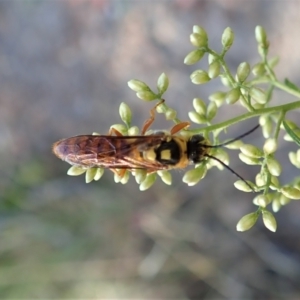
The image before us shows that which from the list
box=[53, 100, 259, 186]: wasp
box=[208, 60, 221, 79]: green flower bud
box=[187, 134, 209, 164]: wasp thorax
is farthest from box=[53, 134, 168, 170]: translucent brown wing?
box=[208, 60, 221, 79]: green flower bud

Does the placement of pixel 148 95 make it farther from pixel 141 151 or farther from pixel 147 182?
pixel 147 182

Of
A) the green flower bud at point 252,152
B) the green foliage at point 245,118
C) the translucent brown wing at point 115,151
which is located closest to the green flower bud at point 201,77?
the green foliage at point 245,118

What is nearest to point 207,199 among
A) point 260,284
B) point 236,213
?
point 236,213

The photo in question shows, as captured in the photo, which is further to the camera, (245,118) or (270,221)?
(270,221)

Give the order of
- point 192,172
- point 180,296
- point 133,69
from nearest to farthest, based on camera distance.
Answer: point 192,172 < point 180,296 < point 133,69

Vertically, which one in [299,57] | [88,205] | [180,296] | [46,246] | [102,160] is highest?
[102,160]

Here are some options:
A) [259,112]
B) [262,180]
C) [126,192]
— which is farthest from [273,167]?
[126,192]

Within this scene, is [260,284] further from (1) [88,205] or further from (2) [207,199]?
(1) [88,205]
